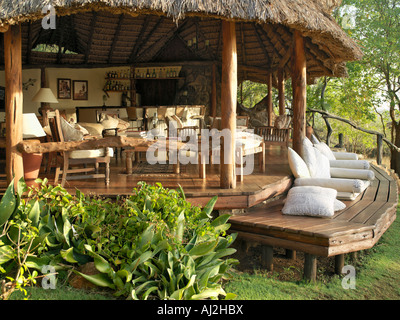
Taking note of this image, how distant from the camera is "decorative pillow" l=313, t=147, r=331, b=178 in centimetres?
629

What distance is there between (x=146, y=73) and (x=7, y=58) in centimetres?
793

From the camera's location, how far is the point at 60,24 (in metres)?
11.0

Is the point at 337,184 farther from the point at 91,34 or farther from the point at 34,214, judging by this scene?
the point at 91,34

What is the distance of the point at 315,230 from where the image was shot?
436 centimetres

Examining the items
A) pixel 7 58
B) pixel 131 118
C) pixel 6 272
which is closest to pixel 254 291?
pixel 6 272

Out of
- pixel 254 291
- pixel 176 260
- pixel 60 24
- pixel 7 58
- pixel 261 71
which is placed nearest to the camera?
pixel 176 260

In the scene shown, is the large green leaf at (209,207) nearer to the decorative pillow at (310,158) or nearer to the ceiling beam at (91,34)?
the decorative pillow at (310,158)

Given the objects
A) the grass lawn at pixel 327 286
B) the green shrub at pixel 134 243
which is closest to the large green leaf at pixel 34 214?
the green shrub at pixel 134 243

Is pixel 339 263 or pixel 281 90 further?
pixel 281 90

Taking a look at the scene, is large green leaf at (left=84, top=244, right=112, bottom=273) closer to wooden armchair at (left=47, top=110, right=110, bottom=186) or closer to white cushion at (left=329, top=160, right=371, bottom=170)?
wooden armchair at (left=47, top=110, right=110, bottom=186)

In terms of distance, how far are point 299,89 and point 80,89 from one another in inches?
297

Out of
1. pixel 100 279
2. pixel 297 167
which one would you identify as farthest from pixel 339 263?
pixel 100 279

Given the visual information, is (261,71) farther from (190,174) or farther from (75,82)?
(190,174)

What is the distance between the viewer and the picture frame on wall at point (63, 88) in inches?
470
